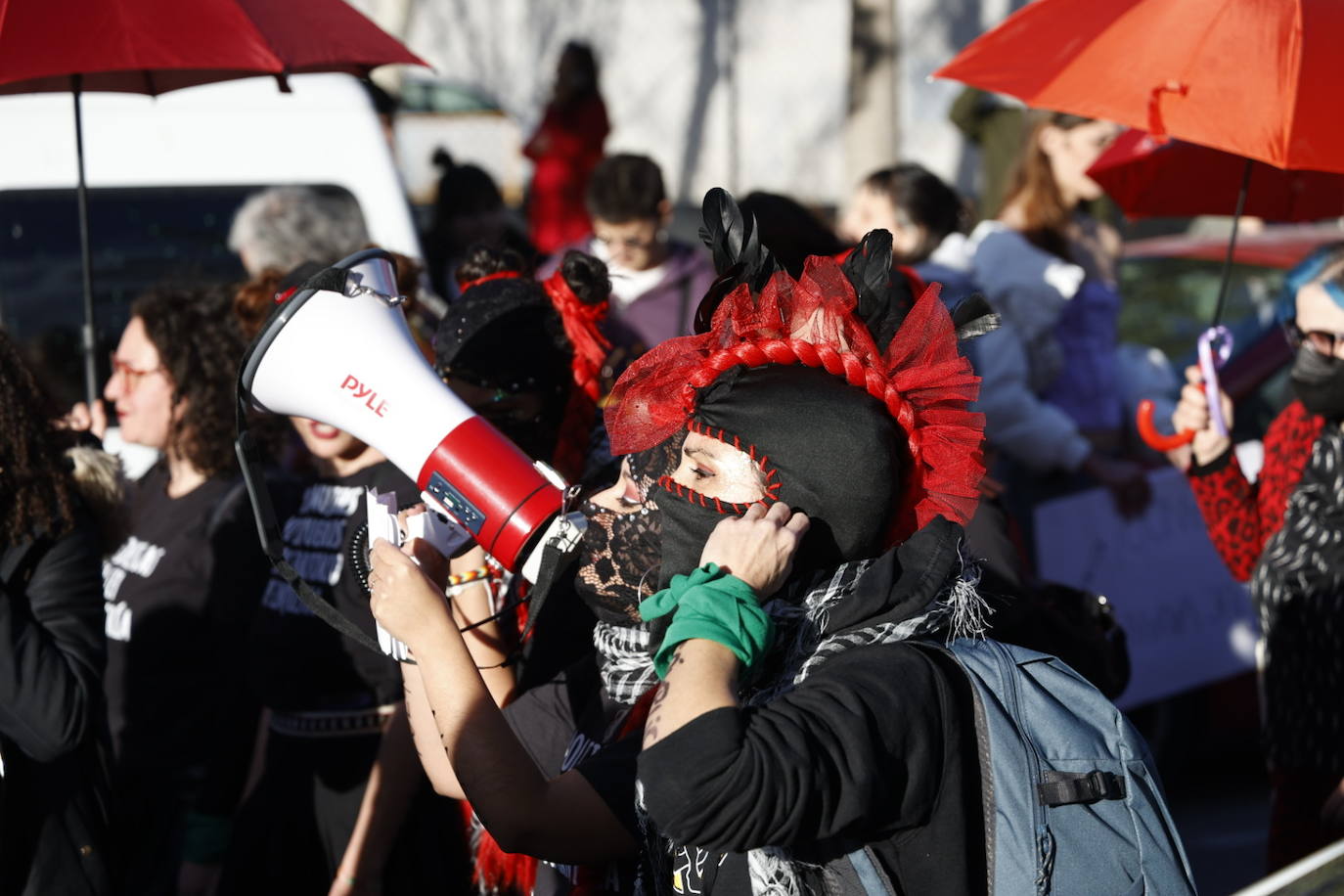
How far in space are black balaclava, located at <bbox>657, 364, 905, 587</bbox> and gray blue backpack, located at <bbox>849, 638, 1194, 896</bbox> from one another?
199mm

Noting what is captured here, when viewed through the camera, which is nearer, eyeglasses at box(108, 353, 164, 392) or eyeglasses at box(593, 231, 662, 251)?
eyeglasses at box(108, 353, 164, 392)

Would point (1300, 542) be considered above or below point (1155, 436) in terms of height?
below

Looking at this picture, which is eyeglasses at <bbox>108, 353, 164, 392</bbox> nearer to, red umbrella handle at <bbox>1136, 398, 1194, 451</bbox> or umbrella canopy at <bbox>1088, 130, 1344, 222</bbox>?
red umbrella handle at <bbox>1136, 398, 1194, 451</bbox>

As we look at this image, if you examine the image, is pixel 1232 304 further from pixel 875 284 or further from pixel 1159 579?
pixel 875 284

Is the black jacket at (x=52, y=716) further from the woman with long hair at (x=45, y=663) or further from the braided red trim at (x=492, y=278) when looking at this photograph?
the braided red trim at (x=492, y=278)

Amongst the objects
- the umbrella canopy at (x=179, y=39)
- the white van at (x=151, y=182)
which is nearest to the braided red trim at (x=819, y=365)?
the umbrella canopy at (x=179, y=39)

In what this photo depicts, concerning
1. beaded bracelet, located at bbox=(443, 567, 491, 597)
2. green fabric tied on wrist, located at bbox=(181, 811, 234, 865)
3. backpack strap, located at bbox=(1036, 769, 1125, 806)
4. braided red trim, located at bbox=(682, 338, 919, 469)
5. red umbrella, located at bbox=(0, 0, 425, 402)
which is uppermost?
red umbrella, located at bbox=(0, 0, 425, 402)

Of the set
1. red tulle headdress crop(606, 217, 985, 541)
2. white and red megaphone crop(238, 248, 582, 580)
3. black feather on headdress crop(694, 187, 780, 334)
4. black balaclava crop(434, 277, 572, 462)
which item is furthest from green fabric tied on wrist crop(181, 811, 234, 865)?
black feather on headdress crop(694, 187, 780, 334)

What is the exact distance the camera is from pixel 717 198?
2.03 metres

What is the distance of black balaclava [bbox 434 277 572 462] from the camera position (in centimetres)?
280

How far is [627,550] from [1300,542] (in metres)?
1.89

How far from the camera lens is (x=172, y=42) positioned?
2779 millimetres

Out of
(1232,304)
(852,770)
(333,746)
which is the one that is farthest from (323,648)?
(1232,304)

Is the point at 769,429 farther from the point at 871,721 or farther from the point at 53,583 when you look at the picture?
the point at 53,583
